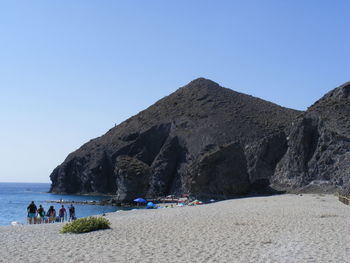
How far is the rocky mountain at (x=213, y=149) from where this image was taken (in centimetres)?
6775

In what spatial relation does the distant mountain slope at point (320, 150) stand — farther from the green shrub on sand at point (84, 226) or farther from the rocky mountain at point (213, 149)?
the green shrub on sand at point (84, 226)

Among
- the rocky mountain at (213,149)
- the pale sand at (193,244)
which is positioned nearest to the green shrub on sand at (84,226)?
the pale sand at (193,244)

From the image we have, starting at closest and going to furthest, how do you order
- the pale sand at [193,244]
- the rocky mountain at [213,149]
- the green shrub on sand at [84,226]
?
the pale sand at [193,244] < the green shrub on sand at [84,226] < the rocky mountain at [213,149]

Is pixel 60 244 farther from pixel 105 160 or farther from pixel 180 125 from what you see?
pixel 105 160

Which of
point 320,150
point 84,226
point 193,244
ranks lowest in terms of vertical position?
point 193,244

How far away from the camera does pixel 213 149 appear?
3024 inches

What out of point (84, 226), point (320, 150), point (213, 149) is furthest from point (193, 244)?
point (213, 149)

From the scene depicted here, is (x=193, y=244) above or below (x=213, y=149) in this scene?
below

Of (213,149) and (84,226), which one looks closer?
(84,226)

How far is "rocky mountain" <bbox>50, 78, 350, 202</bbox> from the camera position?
67.8m

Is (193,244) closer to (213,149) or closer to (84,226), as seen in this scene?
(84,226)

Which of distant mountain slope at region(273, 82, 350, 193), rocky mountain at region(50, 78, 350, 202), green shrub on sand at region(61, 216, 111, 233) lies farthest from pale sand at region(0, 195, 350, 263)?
rocky mountain at region(50, 78, 350, 202)

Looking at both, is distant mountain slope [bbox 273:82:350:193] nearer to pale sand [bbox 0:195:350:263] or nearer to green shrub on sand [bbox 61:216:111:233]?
pale sand [bbox 0:195:350:263]

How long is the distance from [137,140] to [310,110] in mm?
56274
